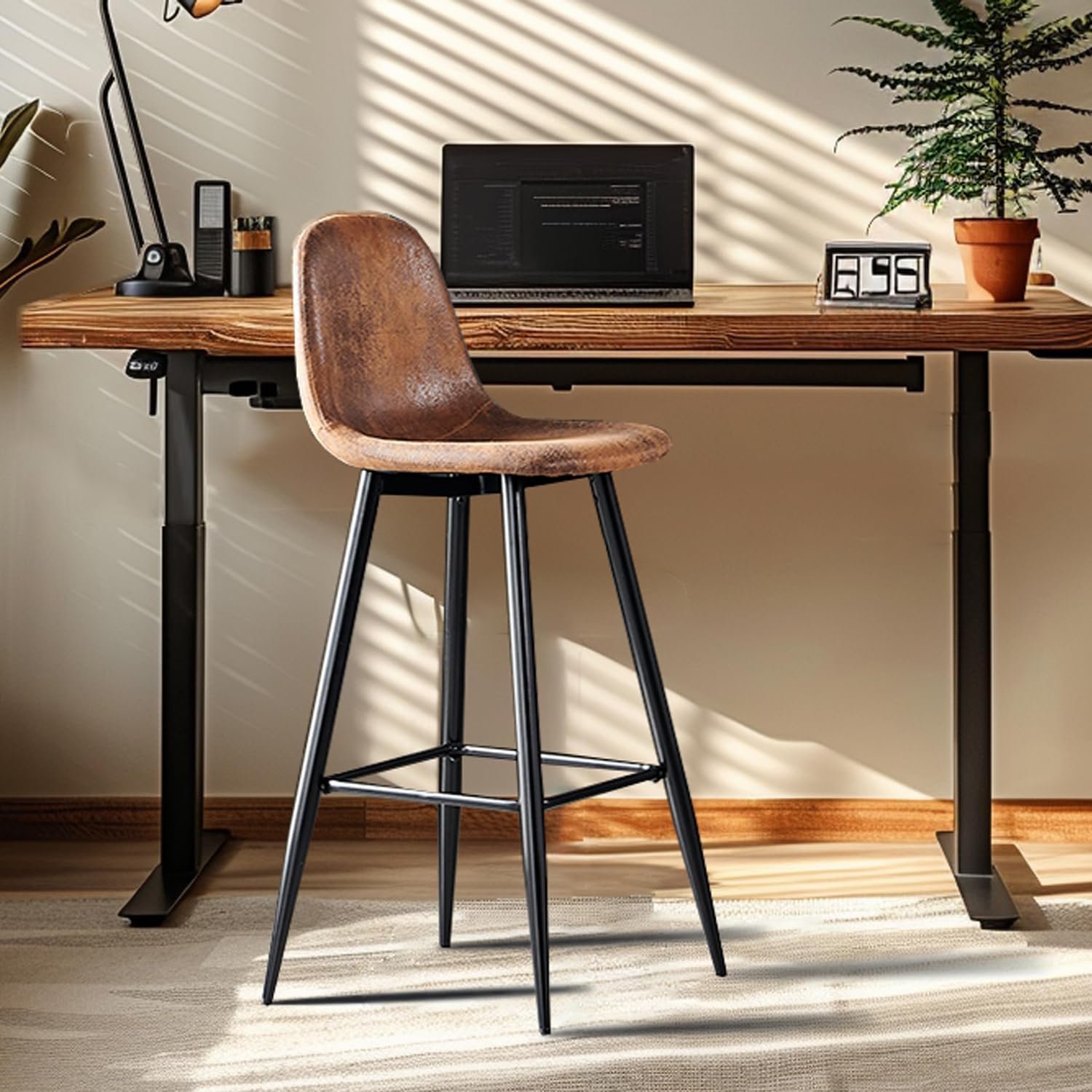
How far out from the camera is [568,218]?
274 cm

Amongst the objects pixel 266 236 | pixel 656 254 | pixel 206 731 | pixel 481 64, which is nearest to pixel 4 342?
pixel 266 236

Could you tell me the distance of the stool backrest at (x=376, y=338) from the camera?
2.24m

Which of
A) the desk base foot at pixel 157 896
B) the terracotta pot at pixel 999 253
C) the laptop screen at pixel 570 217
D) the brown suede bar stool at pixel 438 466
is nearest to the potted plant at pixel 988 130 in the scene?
the terracotta pot at pixel 999 253

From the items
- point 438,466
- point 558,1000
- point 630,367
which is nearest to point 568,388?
point 630,367

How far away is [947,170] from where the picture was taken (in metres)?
2.73

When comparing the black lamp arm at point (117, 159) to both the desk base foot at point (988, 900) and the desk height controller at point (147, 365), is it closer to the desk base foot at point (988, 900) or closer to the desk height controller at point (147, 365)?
the desk height controller at point (147, 365)

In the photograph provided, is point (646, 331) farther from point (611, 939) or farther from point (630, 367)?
point (611, 939)

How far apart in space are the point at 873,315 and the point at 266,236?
110cm

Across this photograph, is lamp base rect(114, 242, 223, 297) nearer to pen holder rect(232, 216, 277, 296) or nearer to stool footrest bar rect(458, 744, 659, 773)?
pen holder rect(232, 216, 277, 296)

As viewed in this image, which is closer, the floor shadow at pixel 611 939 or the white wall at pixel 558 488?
the floor shadow at pixel 611 939

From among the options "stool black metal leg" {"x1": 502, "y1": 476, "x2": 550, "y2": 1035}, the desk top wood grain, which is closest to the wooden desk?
the desk top wood grain

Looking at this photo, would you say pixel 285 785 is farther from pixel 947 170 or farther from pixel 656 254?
pixel 947 170

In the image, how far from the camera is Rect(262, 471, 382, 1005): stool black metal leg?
7.34ft

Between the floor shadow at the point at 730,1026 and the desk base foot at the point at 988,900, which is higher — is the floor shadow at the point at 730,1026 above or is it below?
below
